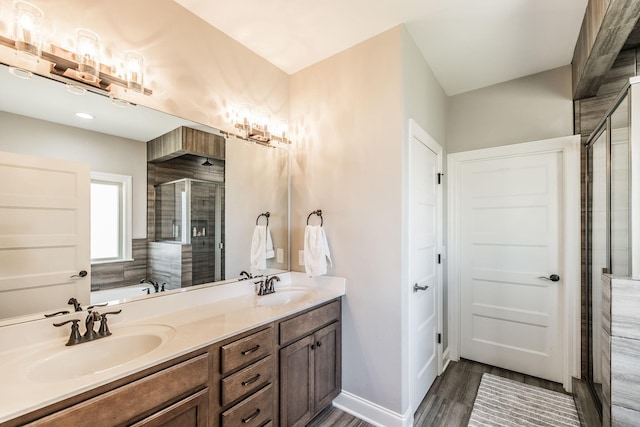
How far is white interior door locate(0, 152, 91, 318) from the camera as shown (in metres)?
1.23

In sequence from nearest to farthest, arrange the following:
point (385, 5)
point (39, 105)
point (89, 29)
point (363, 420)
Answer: point (39, 105) < point (89, 29) < point (385, 5) < point (363, 420)

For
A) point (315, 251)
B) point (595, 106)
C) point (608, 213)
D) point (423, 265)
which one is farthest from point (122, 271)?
point (595, 106)

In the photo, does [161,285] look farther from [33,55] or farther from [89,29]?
[89,29]

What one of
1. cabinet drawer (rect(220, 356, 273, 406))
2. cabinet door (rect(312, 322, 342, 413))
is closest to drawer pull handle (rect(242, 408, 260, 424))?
cabinet drawer (rect(220, 356, 273, 406))

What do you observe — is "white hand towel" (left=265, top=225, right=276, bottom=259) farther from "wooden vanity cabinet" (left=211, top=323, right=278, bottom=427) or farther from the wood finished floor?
the wood finished floor

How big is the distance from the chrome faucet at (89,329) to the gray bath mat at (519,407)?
239 centimetres

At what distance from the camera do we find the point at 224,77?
208 centimetres

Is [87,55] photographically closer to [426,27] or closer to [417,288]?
[426,27]

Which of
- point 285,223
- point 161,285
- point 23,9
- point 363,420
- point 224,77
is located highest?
point 224,77

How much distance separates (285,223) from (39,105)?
1694mm

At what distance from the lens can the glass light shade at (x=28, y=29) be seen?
1.21 m

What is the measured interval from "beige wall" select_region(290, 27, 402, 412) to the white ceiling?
169 mm

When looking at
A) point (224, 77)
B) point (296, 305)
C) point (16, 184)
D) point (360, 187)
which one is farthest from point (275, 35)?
point (296, 305)

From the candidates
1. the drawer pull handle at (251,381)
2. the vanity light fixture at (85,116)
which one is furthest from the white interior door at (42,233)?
the drawer pull handle at (251,381)
